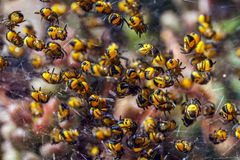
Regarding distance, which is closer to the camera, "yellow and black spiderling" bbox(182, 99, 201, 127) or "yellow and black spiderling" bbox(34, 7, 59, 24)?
"yellow and black spiderling" bbox(182, 99, 201, 127)

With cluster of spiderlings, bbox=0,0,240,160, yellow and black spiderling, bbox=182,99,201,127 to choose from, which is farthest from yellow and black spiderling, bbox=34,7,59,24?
yellow and black spiderling, bbox=182,99,201,127

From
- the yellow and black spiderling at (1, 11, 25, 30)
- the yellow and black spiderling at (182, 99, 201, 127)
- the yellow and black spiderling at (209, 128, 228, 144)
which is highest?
the yellow and black spiderling at (1, 11, 25, 30)

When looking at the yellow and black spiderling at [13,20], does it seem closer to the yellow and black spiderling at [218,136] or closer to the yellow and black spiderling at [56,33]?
the yellow and black spiderling at [56,33]

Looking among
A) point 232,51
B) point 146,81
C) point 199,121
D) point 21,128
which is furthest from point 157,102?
point 21,128

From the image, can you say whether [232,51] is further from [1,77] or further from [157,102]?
[1,77]

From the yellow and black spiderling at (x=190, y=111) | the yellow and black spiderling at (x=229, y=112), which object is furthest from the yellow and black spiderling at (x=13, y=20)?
the yellow and black spiderling at (x=229, y=112)

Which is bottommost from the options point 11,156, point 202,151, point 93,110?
point 11,156

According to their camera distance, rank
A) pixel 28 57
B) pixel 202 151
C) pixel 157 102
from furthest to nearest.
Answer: pixel 28 57
pixel 202 151
pixel 157 102

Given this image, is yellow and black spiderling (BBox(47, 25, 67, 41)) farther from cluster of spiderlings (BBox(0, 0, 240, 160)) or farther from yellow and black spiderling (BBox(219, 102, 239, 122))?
yellow and black spiderling (BBox(219, 102, 239, 122))
